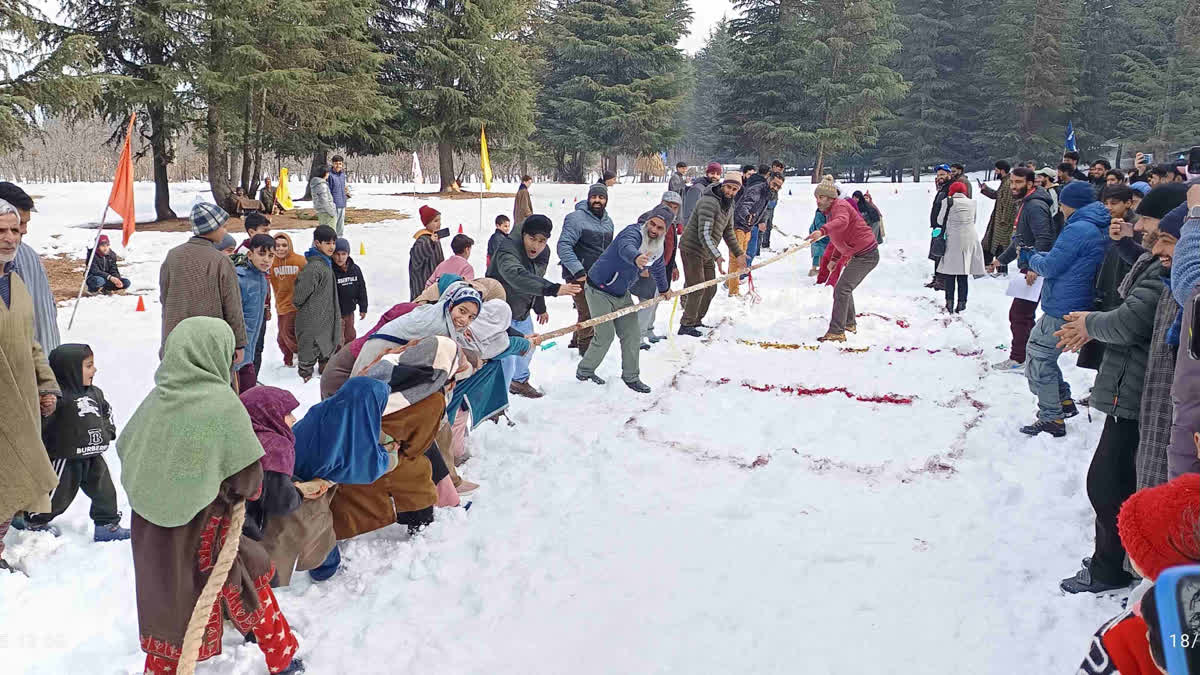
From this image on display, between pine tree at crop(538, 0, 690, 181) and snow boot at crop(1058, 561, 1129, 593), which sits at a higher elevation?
pine tree at crop(538, 0, 690, 181)

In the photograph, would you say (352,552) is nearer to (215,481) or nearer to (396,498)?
(396,498)

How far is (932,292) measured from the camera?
39.9 ft

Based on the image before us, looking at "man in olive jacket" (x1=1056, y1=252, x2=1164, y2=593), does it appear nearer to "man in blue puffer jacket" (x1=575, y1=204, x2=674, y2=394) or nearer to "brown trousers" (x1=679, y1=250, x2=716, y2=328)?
"man in blue puffer jacket" (x1=575, y1=204, x2=674, y2=394)

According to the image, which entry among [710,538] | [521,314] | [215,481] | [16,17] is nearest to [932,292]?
[521,314]

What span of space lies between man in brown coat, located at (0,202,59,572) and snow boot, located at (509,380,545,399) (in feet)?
12.8

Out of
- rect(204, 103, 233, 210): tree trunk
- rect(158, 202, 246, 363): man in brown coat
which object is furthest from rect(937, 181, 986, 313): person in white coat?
rect(204, 103, 233, 210): tree trunk

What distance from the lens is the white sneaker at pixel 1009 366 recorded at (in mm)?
7642

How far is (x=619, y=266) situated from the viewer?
23.7ft

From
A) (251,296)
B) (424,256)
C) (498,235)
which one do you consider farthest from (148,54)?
(251,296)

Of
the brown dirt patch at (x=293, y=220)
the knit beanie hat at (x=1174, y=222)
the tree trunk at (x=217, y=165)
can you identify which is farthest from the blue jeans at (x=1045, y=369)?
the tree trunk at (x=217, y=165)

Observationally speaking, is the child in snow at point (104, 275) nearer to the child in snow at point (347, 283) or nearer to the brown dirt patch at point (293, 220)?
the brown dirt patch at point (293, 220)

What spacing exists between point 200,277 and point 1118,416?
544 centimetres

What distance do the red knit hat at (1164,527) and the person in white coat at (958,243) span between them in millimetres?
9195

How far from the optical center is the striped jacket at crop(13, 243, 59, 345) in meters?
4.56
